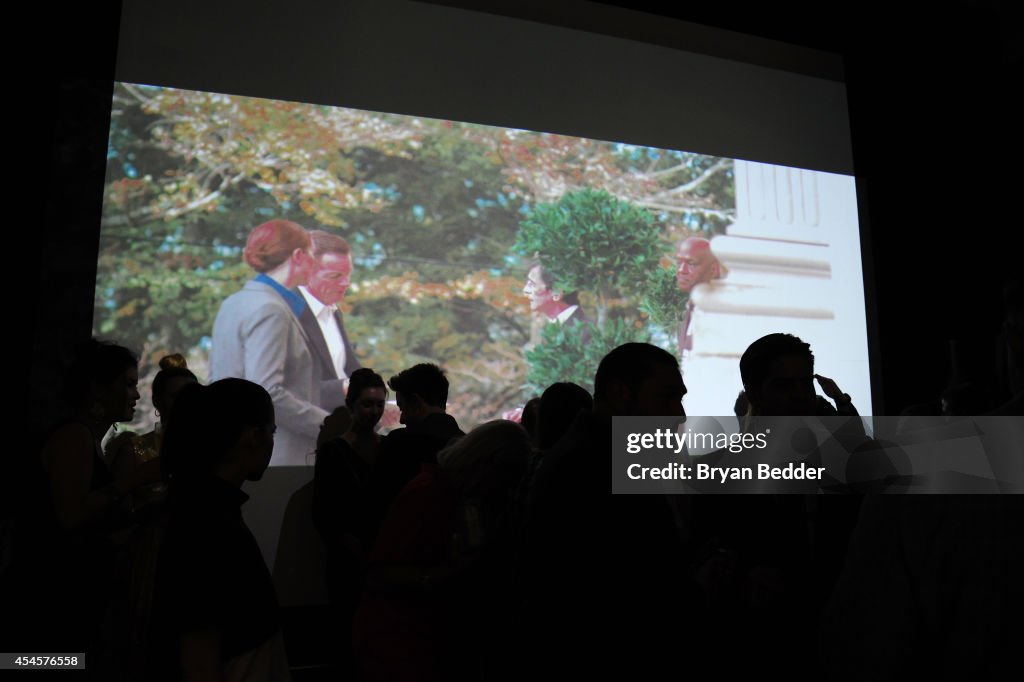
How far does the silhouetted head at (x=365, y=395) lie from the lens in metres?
3.35

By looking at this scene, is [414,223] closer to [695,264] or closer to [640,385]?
[695,264]

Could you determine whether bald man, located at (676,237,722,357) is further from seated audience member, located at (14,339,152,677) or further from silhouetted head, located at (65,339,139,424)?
seated audience member, located at (14,339,152,677)

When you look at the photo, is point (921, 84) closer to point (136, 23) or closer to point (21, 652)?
point (136, 23)

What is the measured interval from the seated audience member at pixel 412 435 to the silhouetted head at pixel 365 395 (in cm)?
55

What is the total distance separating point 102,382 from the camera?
182 centimetres

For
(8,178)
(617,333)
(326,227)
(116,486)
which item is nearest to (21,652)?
(116,486)

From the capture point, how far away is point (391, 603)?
5.89 feet

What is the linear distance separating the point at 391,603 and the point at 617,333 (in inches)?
132

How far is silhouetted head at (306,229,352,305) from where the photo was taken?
14.1 ft

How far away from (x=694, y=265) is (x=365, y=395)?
2.79 metres

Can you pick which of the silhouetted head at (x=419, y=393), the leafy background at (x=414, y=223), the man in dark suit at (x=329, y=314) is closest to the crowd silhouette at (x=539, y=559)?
the silhouetted head at (x=419, y=393)

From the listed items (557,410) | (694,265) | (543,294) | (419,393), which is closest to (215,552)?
(557,410)

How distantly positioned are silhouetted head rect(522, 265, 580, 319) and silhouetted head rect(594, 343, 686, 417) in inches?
122

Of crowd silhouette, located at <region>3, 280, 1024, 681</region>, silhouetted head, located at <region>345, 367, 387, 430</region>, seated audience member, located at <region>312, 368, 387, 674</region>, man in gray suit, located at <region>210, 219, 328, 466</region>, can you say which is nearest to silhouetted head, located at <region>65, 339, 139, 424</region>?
crowd silhouette, located at <region>3, 280, 1024, 681</region>
